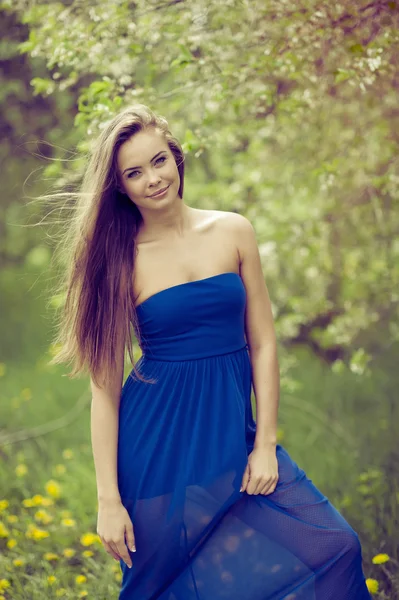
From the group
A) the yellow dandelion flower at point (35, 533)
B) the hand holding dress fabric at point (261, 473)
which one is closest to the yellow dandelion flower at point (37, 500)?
the yellow dandelion flower at point (35, 533)

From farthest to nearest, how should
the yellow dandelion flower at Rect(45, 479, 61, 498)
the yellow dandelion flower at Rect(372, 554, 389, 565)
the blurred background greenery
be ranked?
the yellow dandelion flower at Rect(45, 479, 61, 498) < the blurred background greenery < the yellow dandelion flower at Rect(372, 554, 389, 565)

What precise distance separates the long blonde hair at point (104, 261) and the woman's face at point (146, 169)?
1.0 inches

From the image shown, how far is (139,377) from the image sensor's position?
7.11 feet

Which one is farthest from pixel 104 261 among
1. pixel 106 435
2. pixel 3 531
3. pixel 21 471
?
pixel 21 471

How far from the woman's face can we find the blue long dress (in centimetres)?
27

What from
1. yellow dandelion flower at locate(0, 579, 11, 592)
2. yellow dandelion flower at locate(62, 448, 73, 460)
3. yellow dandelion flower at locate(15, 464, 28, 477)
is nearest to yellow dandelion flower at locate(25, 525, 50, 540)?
yellow dandelion flower at locate(0, 579, 11, 592)

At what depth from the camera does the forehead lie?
2084mm

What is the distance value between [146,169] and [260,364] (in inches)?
25.2

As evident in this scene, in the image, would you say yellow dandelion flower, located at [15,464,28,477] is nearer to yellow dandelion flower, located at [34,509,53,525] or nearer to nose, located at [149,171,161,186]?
yellow dandelion flower, located at [34,509,53,525]

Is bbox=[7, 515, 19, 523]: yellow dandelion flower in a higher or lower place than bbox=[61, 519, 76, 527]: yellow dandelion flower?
lower

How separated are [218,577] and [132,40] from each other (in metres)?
2.08

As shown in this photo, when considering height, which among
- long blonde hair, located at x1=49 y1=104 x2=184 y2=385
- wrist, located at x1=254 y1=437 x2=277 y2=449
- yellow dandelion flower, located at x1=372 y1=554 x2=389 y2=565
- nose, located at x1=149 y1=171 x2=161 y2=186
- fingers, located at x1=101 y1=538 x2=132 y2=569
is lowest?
yellow dandelion flower, located at x1=372 y1=554 x2=389 y2=565

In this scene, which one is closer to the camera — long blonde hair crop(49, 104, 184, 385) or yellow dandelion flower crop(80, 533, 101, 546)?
long blonde hair crop(49, 104, 184, 385)

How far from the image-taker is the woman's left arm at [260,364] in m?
2.04
